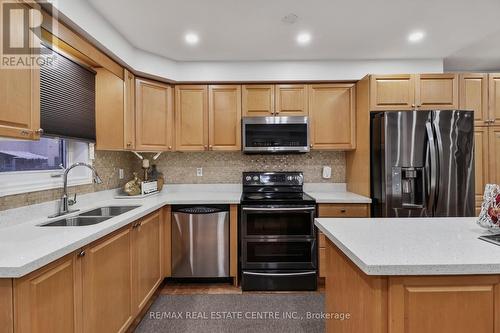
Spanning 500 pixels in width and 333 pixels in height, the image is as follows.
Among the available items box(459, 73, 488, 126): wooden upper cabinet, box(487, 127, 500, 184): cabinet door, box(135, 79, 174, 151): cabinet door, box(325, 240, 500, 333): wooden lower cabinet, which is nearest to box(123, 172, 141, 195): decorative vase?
box(135, 79, 174, 151): cabinet door

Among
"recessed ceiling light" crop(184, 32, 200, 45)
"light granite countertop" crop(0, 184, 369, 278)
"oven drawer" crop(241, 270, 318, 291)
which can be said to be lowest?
"oven drawer" crop(241, 270, 318, 291)

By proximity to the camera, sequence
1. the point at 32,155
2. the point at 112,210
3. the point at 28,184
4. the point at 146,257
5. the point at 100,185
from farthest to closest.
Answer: the point at 100,185
the point at 112,210
the point at 146,257
the point at 32,155
the point at 28,184

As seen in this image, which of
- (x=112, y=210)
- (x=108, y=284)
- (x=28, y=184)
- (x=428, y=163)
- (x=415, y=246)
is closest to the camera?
(x=415, y=246)

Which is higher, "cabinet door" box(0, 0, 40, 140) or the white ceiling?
the white ceiling

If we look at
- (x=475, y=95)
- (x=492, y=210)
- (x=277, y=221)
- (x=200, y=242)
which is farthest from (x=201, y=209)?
(x=475, y=95)

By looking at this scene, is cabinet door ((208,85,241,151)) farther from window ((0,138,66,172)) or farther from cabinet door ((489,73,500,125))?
cabinet door ((489,73,500,125))

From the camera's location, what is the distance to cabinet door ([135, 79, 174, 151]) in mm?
2646

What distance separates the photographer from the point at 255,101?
2.92m

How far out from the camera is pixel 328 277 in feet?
4.94

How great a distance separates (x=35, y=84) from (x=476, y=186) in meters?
3.85

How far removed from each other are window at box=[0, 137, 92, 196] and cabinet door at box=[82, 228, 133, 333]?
0.69 m

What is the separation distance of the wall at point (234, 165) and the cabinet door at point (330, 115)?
32 cm

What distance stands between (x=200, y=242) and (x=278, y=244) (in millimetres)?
801

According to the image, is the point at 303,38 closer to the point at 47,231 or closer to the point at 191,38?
the point at 191,38
